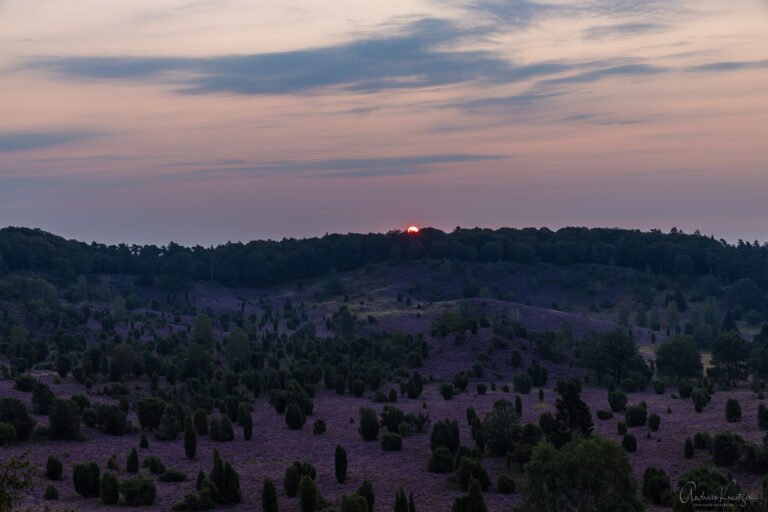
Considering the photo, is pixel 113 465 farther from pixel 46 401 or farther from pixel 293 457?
pixel 46 401

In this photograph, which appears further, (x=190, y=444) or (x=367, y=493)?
(x=190, y=444)

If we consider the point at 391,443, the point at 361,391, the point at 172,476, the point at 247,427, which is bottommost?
the point at 172,476

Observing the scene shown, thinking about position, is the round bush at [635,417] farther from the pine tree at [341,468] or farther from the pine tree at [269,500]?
the pine tree at [269,500]

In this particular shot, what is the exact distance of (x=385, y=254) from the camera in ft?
615

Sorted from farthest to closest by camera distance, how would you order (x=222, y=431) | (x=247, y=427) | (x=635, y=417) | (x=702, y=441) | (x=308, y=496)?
(x=635, y=417) → (x=247, y=427) → (x=222, y=431) → (x=702, y=441) → (x=308, y=496)

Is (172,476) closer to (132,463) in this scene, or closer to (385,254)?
(132,463)

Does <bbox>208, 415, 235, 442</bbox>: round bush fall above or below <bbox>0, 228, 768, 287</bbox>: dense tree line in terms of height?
below

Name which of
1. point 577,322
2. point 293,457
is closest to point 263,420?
point 293,457

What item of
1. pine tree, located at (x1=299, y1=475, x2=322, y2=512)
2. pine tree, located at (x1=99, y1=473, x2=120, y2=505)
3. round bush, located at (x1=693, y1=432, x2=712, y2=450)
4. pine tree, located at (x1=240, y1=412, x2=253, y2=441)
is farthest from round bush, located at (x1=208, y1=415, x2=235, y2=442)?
round bush, located at (x1=693, y1=432, x2=712, y2=450)

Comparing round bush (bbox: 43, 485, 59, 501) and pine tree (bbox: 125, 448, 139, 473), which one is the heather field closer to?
pine tree (bbox: 125, 448, 139, 473)

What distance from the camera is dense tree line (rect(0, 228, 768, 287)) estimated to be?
17400 centimetres

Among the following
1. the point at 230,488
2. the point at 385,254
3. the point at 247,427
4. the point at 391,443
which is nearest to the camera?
the point at 230,488

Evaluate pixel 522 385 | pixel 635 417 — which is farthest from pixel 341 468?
pixel 522 385

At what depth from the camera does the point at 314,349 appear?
322 ft
